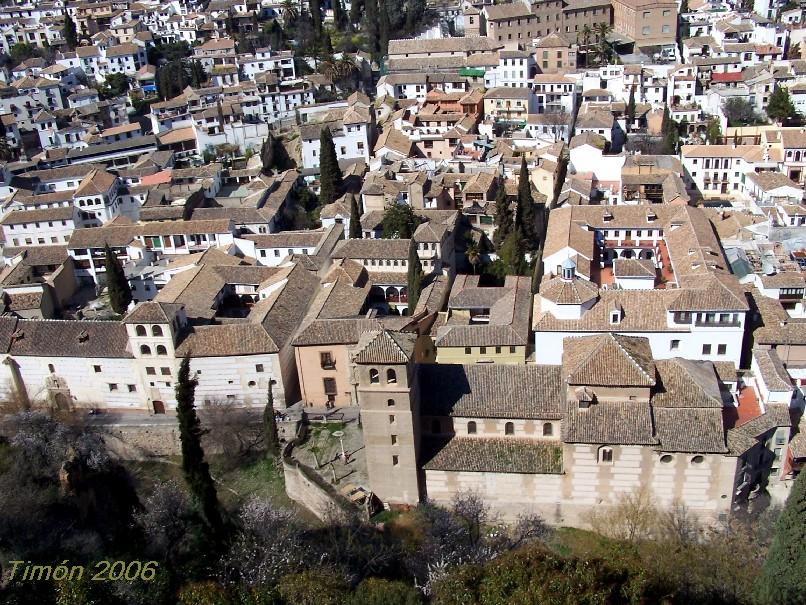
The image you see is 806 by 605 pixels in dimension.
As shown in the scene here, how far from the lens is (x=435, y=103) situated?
7369cm

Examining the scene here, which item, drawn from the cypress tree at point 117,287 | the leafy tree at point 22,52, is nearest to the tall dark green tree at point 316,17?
the leafy tree at point 22,52

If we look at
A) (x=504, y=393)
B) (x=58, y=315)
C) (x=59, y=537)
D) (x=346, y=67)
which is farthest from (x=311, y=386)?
(x=346, y=67)

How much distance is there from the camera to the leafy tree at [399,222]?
174 feet

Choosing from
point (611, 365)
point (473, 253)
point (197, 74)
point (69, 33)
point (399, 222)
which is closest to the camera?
point (611, 365)

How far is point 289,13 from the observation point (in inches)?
3804

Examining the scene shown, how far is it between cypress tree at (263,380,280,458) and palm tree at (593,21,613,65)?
5880 cm

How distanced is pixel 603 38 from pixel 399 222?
45.0m

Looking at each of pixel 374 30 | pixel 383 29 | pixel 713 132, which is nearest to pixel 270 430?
pixel 713 132

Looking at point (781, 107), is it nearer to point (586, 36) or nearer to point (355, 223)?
point (586, 36)

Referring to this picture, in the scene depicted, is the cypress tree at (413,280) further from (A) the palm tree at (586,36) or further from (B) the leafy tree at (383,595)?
(A) the palm tree at (586,36)

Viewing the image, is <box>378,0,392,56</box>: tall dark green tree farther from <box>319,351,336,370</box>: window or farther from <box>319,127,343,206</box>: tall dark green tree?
<box>319,351,336,370</box>: window

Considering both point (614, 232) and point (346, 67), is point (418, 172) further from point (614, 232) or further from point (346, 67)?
point (346, 67)

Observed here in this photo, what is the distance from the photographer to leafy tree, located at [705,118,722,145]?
67.8m

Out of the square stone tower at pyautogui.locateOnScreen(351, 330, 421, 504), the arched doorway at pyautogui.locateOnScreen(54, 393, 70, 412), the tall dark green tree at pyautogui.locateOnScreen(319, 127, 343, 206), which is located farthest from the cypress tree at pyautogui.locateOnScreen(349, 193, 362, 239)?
the arched doorway at pyautogui.locateOnScreen(54, 393, 70, 412)
